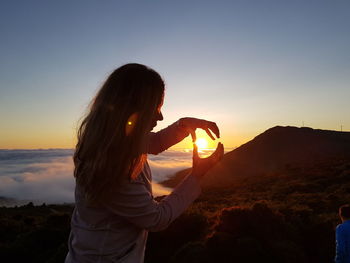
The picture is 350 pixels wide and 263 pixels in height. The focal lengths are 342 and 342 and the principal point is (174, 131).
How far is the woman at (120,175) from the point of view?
1.49m

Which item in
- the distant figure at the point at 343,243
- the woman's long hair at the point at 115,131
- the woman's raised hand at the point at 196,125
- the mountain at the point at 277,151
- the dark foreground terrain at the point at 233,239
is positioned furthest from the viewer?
the mountain at the point at 277,151

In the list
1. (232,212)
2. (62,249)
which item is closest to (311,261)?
(232,212)

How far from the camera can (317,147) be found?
191 ft

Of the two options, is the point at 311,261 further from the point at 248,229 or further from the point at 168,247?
the point at 168,247

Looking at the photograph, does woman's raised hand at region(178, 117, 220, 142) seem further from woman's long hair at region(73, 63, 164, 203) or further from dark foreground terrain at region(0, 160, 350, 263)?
dark foreground terrain at region(0, 160, 350, 263)

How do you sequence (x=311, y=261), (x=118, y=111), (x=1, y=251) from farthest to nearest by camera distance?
(x=1, y=251) → (x=311, y=261) → (x=118, y=111)

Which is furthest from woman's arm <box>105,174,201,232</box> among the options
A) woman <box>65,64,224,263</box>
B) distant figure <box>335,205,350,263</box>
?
distant figure <box>335,205,350,263</box>

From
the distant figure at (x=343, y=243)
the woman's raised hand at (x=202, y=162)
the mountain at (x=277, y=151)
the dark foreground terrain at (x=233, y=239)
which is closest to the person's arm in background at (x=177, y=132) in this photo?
the woman's raised hand at (x=202, y=162)

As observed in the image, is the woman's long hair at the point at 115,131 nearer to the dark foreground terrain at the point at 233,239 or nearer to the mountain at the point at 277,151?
the dark foreground terrain at the point at 233,239

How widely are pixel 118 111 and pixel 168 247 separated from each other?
7932 millimetres

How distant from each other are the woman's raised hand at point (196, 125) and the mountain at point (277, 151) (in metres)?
49.3

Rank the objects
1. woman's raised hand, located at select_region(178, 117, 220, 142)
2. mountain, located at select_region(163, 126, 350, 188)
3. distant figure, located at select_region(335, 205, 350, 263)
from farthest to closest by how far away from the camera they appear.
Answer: mountain, located at select_region(163, 126, 350, 188) → distant figure, located at select_region(335, 205, 350, 263) → woman's raised hand, located at select_region(178, 117, 220, 142)

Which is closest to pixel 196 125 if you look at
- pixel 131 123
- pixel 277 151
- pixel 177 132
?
pixel 177 132

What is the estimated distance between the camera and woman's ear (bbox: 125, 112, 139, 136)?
1.51 metres
